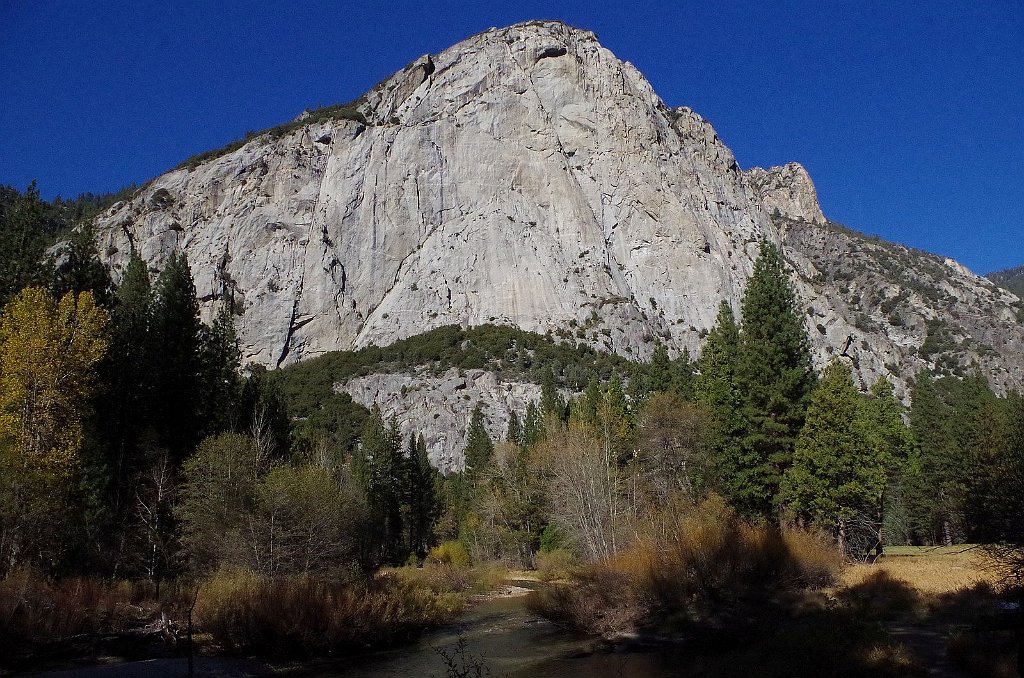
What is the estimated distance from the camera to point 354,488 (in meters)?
50.5

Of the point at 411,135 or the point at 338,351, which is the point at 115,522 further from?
the point at 411,135

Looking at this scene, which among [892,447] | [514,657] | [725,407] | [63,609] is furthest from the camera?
[892,447]

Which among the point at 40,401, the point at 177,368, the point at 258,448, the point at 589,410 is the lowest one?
the point at 258,448

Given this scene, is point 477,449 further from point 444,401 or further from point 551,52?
point 551,52

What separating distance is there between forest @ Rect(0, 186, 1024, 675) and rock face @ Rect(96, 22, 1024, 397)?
52686 mm

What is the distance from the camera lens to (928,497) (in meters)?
50.1

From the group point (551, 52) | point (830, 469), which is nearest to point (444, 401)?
point (830, 469)

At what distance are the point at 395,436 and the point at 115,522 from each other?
115 ft

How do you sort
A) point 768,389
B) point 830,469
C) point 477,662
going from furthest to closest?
1. point 768,389
2. point 830,469
3. point 477,662

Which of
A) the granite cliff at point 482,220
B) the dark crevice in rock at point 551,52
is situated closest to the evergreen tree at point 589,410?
the granite cliff at point 482,220

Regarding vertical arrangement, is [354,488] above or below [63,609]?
above

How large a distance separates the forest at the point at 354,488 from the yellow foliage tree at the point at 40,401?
0.09m

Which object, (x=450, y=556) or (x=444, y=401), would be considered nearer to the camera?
(x=450, y=556)

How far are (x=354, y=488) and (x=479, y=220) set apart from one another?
208ft
